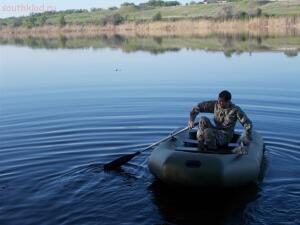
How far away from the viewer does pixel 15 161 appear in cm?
1170

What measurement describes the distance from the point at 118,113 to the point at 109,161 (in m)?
5.75

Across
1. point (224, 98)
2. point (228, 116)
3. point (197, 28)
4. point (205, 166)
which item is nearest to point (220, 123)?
point (228, 116)

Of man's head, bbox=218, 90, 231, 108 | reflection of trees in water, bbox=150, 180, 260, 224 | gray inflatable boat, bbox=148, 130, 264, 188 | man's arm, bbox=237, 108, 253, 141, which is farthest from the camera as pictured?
man's arm, bbox=237, 108, 253, 141

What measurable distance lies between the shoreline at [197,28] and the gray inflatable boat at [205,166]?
40.1 meters

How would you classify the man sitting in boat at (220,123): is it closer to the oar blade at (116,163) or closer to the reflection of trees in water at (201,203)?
the reflection of trees in water at (201,203)

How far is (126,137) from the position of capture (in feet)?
45.2

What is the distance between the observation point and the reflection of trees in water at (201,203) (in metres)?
8.29

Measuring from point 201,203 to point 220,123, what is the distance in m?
2.19

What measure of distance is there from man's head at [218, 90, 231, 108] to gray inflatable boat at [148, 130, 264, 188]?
958 mm

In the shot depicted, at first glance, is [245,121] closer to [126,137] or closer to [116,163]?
[116,163]

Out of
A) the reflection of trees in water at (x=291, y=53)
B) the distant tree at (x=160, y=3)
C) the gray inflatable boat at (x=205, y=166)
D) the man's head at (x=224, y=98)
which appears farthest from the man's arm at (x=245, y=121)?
the distant tree at (x=160, y=3)

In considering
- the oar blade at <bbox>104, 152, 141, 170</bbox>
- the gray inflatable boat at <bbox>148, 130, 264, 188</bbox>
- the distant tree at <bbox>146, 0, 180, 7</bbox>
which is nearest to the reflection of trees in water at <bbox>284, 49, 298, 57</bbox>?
the gray inflatable boat at <bbox>148, 130, 264, 188</bbox>

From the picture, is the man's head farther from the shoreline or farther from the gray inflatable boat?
the shoreline

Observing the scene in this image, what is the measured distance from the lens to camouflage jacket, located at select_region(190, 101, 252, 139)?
404 inches
